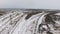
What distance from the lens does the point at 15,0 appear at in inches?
96.3

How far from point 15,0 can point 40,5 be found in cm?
46

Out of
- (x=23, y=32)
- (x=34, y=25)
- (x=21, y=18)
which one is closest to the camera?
(x=23, y=32)

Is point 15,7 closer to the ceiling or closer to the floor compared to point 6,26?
closer to the ceiling

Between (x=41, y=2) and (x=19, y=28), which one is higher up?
(x=41, y=2)

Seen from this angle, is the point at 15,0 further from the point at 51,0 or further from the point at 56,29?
the point at 56,29

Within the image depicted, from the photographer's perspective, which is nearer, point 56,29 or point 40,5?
point 56,29

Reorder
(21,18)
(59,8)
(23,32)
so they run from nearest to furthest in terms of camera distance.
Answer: (23,32) → (21,18) → (59,8)

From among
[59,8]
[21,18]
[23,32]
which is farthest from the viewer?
[59,8]

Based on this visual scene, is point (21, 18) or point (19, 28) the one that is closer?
point (19, 28)

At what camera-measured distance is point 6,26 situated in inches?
61.0

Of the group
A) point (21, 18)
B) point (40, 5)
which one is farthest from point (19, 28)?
point (40, 5)

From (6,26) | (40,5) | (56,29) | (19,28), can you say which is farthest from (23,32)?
(40,5)

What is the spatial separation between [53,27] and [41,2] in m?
0.98

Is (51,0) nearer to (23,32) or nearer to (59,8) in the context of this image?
(59,8)
